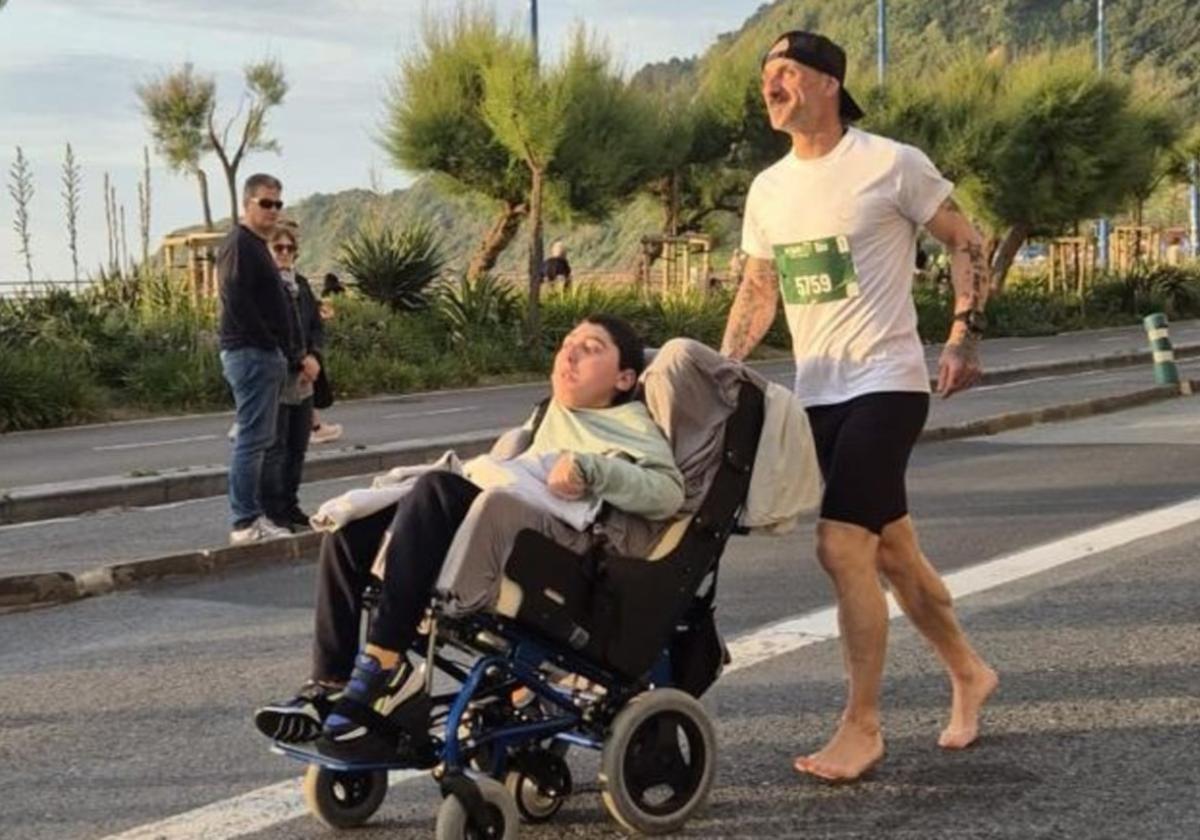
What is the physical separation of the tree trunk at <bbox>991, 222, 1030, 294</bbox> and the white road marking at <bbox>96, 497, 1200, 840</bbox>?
3038 centimetres

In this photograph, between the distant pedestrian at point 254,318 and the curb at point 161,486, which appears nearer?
the distant pedestrian at point 254,318

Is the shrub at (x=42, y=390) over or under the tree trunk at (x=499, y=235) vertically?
under

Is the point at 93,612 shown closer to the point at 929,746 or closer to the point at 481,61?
the point at 929,746

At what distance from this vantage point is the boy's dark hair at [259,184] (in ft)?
28.4

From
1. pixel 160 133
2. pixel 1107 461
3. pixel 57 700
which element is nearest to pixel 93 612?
pixel 57 700

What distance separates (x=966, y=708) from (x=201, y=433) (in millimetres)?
13633

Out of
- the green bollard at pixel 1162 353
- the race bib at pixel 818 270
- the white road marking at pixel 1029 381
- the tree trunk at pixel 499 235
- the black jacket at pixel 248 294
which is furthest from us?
the tree trunk at pixel 499 235

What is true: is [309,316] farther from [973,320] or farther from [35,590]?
[973,320]

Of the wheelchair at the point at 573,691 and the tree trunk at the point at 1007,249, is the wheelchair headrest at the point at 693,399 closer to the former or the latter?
the wheelchair at the point at 573,691

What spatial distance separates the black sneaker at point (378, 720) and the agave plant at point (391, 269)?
2279cm

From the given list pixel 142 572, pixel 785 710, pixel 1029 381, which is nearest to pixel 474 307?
pixel 1029 381

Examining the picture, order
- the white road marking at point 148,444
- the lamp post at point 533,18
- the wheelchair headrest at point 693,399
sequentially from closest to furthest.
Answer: the wheelchair headrest at point 693,399, the white road marking at point 148,444, the lamp post at point 533,18

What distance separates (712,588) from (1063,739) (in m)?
1.40

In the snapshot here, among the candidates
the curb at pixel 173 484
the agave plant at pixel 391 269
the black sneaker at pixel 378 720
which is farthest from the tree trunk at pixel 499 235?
the black sneaker at pixel 378 720
